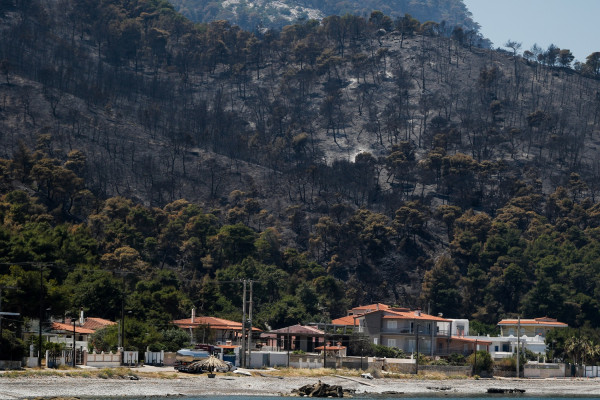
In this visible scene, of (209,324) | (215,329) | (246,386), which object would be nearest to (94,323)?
(209,324)

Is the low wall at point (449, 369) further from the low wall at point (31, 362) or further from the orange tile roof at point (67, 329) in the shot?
the low wall at point (31, 362)

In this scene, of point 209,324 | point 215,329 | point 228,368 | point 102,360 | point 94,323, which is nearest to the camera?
point 102,360

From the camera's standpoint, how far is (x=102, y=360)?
264 ft

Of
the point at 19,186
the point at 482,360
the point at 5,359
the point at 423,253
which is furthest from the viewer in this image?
the point at 423,253

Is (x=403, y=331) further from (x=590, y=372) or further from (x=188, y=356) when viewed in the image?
(x=188, y=356)

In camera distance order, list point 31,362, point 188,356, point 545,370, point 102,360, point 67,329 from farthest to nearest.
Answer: point 545,370 → point 67,329 → point 188,356 → point 102,360 → point 31,362

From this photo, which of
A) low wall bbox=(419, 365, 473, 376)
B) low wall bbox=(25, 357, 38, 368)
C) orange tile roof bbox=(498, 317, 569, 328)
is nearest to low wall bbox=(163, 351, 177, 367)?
low wall bbox=(25, 357, 38, 368)

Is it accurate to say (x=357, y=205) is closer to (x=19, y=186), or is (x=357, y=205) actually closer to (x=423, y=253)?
(x=423, y=253)

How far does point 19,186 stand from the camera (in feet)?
541

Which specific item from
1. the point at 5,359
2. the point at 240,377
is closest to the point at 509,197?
the point at 240,377

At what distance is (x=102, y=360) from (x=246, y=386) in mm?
12433

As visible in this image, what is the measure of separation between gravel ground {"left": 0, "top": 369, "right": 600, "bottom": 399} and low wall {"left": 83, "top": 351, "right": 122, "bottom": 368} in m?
6.57

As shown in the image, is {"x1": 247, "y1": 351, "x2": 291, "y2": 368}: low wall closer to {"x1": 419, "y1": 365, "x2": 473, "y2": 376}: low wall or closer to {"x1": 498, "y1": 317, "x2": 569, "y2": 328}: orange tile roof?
{"x1": 419, "y1": 365, "x2": 473, "y2": 376}: low wall

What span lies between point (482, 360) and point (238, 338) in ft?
88.3
